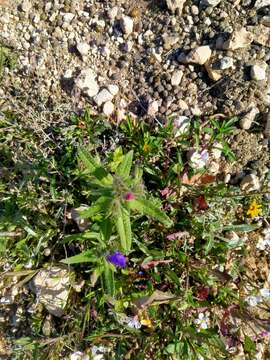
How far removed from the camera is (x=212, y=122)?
342 centimetres

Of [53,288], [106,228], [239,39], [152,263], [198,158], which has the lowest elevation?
[53,288]

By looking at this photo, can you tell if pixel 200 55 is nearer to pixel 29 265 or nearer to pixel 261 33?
pixel 261 33

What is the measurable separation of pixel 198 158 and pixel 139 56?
3.16 ft

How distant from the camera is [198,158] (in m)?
3.43

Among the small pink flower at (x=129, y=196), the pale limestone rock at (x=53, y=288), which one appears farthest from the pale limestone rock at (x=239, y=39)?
the pale limestone rock at (x=53, y=288)

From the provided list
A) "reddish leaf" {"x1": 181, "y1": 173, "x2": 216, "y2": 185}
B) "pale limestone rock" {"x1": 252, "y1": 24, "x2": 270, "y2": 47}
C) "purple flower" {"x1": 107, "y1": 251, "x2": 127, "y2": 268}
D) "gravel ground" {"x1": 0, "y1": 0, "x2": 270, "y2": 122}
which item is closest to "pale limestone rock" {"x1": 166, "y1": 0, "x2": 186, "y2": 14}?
"gravel ground" {"x1": 0, "y1": 0, "x2": 270, "y2": 122}

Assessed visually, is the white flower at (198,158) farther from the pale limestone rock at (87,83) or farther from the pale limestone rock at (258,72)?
the pale limestone rock at (87,83)

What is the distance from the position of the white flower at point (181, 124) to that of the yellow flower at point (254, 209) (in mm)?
734

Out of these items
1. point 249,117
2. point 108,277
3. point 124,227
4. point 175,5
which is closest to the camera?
point 124,227

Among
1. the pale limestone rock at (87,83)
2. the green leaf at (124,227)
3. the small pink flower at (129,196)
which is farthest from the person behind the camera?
the pale limestone rock at (87,83)

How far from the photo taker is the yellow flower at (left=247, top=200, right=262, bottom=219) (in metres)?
3.42

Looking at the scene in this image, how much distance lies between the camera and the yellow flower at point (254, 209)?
342cm

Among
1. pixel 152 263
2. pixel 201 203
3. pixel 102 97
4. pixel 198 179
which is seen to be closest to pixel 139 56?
pixel 102 97

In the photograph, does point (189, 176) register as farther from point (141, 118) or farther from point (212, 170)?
point (141, 118)
